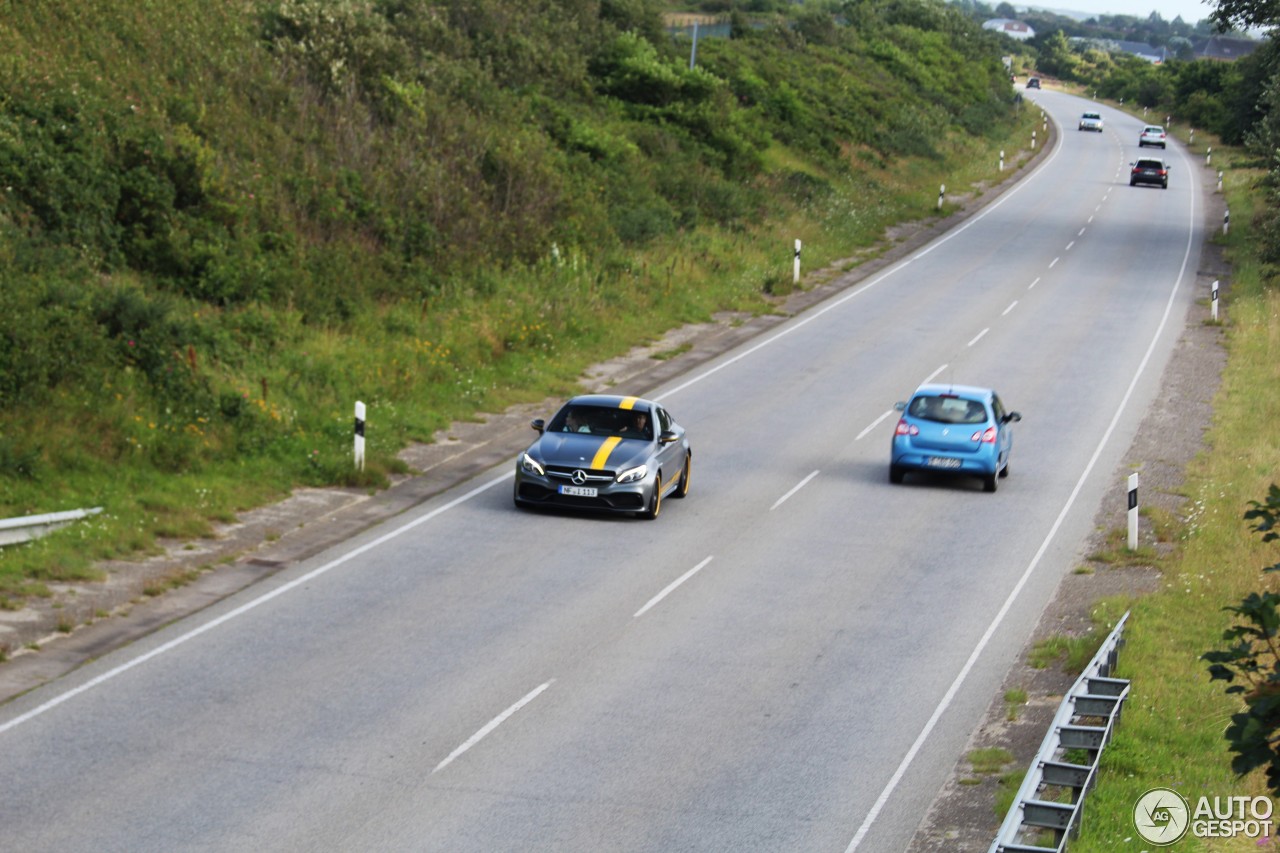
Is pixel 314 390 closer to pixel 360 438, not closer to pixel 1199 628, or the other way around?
pixel 360 438

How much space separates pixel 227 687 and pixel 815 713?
491cm

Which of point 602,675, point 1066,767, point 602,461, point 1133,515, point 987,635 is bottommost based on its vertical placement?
point 987,635

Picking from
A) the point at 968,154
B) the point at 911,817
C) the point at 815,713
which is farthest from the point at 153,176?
the point at 968,154

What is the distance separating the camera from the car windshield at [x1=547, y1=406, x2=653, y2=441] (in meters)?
21.4

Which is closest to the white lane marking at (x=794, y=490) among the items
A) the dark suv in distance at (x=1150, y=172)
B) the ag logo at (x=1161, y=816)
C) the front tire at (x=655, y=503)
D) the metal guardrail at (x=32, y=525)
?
the front tire at (x=655, y=503)

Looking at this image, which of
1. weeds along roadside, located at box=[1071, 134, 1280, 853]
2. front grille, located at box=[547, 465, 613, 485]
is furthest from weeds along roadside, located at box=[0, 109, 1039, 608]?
weeds along roadside, located at box=[1071, 134, 1280, 853]

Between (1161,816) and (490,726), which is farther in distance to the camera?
(490,726)

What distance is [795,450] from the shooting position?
25.4 m

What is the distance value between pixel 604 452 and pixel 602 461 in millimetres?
218

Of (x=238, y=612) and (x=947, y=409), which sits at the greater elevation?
(x=947, y=409)

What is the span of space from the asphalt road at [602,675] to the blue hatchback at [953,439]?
440mm

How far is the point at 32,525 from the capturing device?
1677cm

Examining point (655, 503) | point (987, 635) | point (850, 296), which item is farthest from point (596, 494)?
point (850, 296)

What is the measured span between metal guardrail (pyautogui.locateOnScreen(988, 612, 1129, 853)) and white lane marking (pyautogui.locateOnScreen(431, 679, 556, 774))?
414 centimetres
